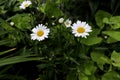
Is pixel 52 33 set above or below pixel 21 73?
above

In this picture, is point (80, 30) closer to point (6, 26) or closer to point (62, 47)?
point (62, 47)

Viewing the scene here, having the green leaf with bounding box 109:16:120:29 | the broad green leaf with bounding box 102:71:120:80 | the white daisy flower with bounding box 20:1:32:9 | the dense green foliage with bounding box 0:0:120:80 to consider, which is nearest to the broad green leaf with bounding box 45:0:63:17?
the dense green foliage with bounding box 0:0:120:80

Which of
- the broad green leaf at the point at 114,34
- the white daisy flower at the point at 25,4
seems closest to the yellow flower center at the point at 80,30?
the broad green leaf at the point at 114,34

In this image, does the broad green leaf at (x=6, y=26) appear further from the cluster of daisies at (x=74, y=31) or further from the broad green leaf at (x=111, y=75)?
the broad green leaf at (x=111, y=75)

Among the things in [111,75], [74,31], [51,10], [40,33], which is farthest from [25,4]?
[111,75]

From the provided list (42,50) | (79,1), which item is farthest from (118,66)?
(79,1)

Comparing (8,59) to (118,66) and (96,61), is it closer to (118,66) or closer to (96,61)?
(96,61)

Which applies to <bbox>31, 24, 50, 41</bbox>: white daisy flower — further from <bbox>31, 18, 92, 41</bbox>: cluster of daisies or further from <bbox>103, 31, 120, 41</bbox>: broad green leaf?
<bbox>103, 31, 120, 41</bbox>: broad green leaf

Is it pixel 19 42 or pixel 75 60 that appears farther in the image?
pixel 19 42
